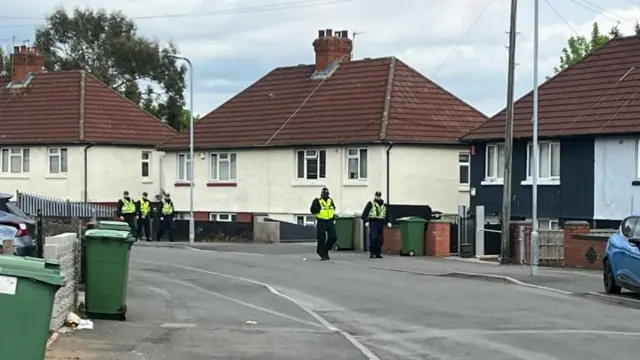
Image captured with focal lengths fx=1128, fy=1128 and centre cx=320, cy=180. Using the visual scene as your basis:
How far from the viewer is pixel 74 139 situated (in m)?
49.7

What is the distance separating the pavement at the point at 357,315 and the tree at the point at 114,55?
164ft

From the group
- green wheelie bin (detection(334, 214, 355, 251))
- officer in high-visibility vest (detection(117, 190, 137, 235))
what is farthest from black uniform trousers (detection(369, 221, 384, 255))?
officer in high-visibility vest (detection(117, 190, 137, 235))

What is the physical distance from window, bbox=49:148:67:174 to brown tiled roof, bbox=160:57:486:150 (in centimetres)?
475

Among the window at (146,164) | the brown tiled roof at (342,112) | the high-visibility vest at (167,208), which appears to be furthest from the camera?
the window at (146,164)

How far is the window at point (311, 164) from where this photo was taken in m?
43.2

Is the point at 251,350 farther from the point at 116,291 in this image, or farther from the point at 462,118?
the point at 462,118

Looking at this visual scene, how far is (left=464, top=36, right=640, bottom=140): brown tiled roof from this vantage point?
32.9m

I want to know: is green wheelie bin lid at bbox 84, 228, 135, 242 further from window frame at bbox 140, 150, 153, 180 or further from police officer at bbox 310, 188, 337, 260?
window frame at bbox 140, 150, 153, 180

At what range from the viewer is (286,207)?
44.2 m

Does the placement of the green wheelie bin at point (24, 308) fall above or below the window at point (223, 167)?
below

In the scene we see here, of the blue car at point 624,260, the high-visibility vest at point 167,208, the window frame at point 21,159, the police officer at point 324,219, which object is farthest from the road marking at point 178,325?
the window frame at point 21,159

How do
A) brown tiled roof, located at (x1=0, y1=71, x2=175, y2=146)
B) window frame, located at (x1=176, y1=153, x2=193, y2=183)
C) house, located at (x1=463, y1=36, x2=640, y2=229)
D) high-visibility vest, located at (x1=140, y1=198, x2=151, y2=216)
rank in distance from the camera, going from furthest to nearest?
brown tiled roof, located at (x1=0, y1=71, x2=175, y2=146) < window frame, located at (x1=176, y1=153, x2=193, y2=183) < high-visibility vest, located at (x1=140, y1=198, x2=151, y2=216) < house, located at (x1=463, y1=36, x2=640, y2=229)

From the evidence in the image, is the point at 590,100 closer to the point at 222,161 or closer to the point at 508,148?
the point at 508,148

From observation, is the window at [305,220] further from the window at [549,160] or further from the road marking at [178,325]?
the road marking at [178,325]
